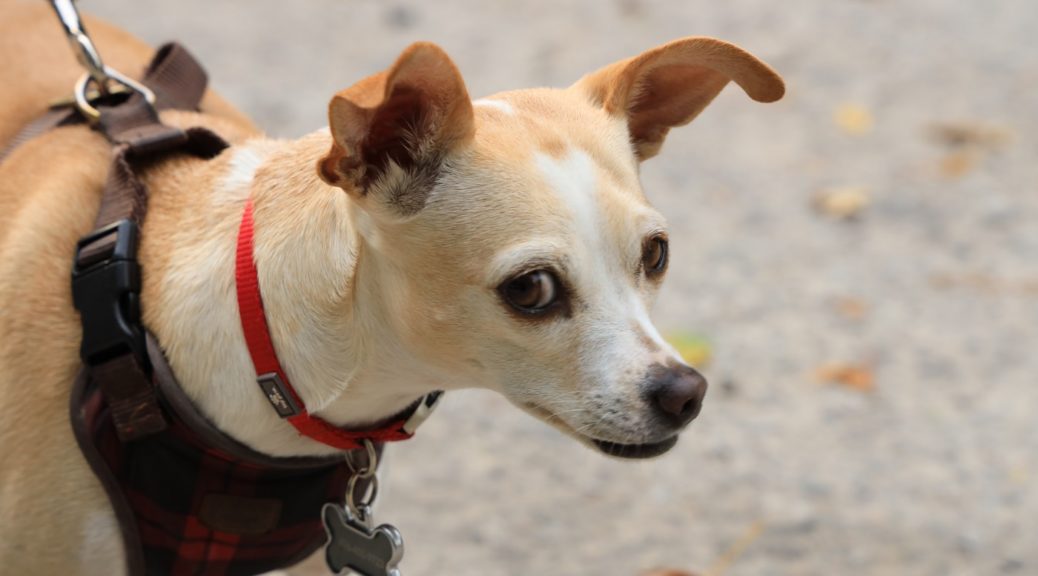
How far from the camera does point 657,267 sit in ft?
6.68

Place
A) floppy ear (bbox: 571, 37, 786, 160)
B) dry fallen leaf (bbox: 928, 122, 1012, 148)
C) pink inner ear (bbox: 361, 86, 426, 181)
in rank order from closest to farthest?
pink inner ear (bbox: 361, 86, 426, 181) → floppy ear (bbox: 571, 37, 786, 160) → dry fallen leaf (bbox: 928, 122, 1012, 148)

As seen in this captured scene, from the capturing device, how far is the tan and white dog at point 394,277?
188cm

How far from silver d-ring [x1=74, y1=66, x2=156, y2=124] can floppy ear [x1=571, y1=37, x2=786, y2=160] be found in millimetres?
826

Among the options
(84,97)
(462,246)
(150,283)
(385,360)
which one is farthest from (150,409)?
(84,97)

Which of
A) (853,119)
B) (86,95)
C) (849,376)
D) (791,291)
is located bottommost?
(86,95)

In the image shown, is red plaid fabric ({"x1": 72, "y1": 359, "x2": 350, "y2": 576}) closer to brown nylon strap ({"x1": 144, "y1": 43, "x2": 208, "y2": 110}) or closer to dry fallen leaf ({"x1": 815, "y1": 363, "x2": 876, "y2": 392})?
brown nylon strap ({"x1": 144, "y1": 43, "x2": 208, "y2": 110})

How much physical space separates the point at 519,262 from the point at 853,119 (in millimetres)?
3684

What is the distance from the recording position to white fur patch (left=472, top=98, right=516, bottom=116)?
201cm

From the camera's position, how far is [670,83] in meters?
2.23

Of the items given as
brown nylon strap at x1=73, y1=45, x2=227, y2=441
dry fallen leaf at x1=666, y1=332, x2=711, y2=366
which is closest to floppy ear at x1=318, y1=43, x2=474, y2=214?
brown nylon strap at x1=73, y1=45, x2=227, y2=441

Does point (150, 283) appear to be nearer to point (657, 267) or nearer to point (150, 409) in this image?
point (150, 409)

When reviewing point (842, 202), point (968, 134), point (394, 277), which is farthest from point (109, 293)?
point (968, 134)

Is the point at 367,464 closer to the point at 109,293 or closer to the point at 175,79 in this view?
the point at 109,293

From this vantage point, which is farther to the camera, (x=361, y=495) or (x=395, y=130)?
(x=361, y=495)
